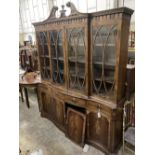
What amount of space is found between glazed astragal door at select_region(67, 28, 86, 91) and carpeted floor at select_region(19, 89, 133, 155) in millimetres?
936

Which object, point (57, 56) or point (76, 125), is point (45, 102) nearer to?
point (76, 125)

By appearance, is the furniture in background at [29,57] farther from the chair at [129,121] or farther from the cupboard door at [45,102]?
the chair at [129,121]

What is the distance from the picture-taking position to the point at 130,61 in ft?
9.32

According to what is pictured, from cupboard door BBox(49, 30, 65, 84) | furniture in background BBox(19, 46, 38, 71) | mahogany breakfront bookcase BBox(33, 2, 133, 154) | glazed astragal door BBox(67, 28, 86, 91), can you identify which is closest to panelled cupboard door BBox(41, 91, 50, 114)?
mahogany breakfront bookcase BBox(33, 2, 133, 154)

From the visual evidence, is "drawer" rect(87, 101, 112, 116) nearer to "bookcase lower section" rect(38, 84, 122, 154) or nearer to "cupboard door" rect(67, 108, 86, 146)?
"bookcase lower section" rect(38, 84, 122, 154)

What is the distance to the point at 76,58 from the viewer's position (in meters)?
2.02

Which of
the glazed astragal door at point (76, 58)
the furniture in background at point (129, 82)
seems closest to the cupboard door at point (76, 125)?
the glazed astragal door at point (76, 58)

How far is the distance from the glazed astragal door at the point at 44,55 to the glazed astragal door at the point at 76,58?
57cm

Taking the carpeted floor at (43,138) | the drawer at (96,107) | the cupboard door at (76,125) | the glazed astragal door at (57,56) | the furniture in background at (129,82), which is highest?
the glazed astragal door at (57,56)

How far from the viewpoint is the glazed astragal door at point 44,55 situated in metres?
2.44

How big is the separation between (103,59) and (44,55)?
1.23 metres

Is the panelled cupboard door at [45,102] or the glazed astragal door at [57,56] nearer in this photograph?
the glazed astragal door at [57,56]

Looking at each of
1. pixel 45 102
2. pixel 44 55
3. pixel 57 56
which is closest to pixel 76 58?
pixel 57 56
